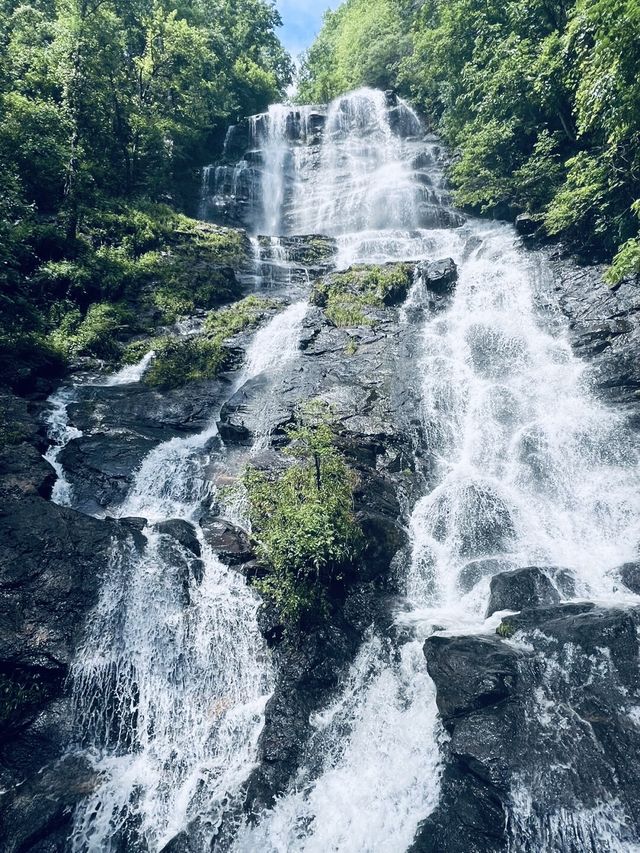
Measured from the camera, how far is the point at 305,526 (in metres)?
8.79

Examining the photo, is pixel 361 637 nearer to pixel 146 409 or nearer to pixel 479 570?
pixel 479 570

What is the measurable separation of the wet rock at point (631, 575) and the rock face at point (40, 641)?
900 centimetres

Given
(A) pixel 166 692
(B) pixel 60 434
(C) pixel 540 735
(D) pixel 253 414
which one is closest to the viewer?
(C) pixel 540 735

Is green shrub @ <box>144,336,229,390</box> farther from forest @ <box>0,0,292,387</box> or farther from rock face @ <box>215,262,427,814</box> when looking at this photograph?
forest @ <box>0,0,292,387</box>

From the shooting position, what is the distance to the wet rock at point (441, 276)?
16.7m

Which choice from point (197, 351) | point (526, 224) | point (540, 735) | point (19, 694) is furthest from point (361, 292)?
point (19, 694)

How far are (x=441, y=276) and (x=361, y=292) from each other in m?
3.00

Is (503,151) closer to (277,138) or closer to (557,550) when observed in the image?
(277,138)

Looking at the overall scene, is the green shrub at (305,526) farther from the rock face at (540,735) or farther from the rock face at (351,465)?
the rock face at (540,735)

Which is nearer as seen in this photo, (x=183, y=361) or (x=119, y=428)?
(x=119, y=428)

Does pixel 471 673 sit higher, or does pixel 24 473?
pixel 24 473

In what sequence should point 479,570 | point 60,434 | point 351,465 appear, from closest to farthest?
point 479,570 → point 351,465 → point 60,434

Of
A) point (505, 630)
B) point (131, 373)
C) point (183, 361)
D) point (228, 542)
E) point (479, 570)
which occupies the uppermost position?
point (183, 361)

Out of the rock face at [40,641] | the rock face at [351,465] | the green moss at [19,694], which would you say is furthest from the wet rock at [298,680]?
the green moss at [19,694]
